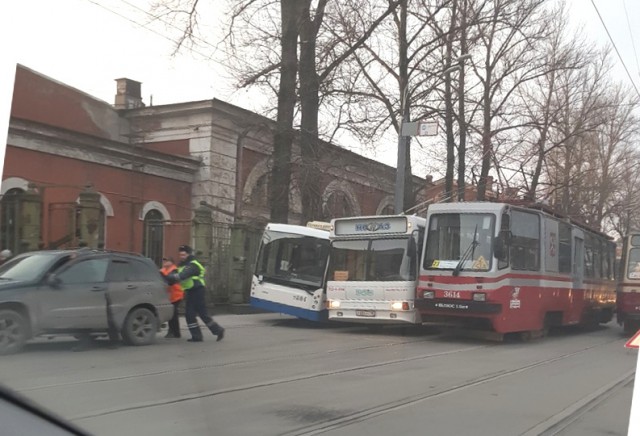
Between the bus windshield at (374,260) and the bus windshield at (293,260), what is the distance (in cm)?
58

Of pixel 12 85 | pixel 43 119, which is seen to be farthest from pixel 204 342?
pixel 12 85

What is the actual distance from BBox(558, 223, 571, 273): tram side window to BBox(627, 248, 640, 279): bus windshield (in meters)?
2.09

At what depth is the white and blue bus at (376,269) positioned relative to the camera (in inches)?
569

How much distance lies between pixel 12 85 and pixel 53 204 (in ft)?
25.0

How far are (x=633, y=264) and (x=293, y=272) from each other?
923 centimetres

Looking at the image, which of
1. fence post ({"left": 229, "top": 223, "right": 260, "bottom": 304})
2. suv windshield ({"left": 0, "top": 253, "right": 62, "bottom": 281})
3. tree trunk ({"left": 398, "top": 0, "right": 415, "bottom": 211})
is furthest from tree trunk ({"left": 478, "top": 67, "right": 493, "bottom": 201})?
suv windshield ({"left": 0, "top": 253, "right": 62, "bottom": 281})

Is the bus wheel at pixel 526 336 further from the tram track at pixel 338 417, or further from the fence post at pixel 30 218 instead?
the fence post at pixel 30 218

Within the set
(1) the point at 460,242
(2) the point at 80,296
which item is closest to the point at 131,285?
(2) the point at 80,296

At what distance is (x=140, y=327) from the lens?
11.0 metres

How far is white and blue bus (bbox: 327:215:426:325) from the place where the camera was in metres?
14.5

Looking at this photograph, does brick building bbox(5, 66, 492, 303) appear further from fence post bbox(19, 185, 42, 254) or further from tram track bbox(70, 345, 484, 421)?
tram track bbox(70, 345, 484, 421)

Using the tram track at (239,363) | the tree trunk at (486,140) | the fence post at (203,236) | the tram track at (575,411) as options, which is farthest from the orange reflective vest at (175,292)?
the tree trunk at (486,140)

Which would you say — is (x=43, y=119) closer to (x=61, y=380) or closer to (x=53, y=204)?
(x=61, y=380)

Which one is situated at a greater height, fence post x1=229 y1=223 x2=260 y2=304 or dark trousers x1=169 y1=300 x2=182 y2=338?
fence post x1=229 y1=223 x2=260 y2=304
